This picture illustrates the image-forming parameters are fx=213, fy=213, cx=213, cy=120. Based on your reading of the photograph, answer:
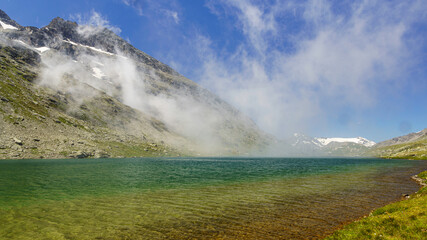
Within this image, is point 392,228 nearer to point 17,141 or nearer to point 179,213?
point 179,213

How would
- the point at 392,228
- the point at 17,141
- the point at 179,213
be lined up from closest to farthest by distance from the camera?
the point at 392,228 < the point at 179,213 < the point at 17,141

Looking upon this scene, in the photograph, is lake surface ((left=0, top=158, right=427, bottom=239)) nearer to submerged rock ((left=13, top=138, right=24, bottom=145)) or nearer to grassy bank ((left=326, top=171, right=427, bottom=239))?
grassy bank ((left=326, top=171, right=427, bottom=239))

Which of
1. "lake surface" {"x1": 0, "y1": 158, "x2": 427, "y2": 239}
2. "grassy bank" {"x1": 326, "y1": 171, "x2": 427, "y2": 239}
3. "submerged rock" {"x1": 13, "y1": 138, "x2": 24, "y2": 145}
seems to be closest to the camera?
"grassy bank" {"x1": 326, "y1": 171, "x2": 427, "y2": 239}

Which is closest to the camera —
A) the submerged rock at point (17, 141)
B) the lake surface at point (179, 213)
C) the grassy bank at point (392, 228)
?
the grassy bank at point (392, 228)

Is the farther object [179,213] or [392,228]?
[179,213]

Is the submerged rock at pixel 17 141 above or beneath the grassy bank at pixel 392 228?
above

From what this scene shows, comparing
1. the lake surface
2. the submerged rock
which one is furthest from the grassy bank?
the submerged rock

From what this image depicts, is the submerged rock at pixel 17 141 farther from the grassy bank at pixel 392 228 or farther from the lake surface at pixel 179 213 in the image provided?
the grassy bank at pixel 392 228

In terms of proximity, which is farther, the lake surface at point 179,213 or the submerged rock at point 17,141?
the submerged rock at point 17,141

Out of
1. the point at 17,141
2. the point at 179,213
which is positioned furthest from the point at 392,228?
the point at 17,141

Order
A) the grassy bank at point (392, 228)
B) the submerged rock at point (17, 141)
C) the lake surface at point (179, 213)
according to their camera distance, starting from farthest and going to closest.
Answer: the submerged rock at point (17, 141) < the lake surface at point (179, 213) < the grassy bank at point (392, 228)

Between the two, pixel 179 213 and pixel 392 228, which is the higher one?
pixel 392 228

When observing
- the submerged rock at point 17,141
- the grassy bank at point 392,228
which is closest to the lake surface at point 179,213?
the grassy bank at point 392,228

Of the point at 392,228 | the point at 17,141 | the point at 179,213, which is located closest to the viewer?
the point at 392,228
